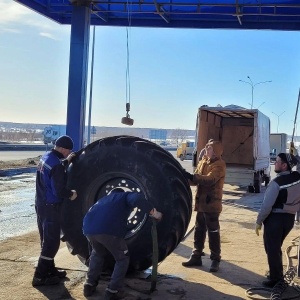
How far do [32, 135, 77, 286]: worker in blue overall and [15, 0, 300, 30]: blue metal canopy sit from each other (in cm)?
553

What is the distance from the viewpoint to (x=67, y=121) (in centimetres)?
1064

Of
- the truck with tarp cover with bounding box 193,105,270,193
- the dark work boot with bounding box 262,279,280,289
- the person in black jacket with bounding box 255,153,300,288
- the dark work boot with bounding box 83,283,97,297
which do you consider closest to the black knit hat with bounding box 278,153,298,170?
the person in black jacket with bounding box 255,153,300,288

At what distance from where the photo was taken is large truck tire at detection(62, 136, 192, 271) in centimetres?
584

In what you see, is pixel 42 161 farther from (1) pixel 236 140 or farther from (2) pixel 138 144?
Result: (1) pixel 236 140

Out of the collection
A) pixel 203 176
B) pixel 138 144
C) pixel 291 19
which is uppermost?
pixel 291 19

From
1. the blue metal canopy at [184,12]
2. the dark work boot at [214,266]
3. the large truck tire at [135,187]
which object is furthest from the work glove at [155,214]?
the blue metal canopy at [184,12]

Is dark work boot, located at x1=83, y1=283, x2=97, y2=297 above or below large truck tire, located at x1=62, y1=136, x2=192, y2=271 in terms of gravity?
below

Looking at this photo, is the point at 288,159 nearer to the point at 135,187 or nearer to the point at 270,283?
the point at 270,283

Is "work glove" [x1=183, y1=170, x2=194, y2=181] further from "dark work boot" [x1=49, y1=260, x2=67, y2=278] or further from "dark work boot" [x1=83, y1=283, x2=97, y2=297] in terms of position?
"dark work boot" [x1=49, y1=260, x2=67, y2=278]

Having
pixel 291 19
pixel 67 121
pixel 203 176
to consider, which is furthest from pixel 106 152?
pixel 291 19

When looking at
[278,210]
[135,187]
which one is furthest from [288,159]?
[135,187]

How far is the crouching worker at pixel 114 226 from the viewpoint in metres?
5.38

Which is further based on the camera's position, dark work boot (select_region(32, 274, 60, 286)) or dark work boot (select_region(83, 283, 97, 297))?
dark work boot (select_region(32, 274, 60, 286))

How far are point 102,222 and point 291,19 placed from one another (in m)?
8.02
